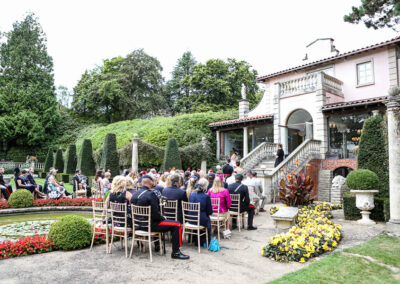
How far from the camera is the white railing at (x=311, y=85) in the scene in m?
15.9

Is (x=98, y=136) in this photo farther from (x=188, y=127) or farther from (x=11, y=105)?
(x=11, y=105)

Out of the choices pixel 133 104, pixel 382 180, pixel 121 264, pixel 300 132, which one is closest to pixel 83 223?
pixel 121 264

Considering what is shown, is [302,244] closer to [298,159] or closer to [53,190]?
[298,159]

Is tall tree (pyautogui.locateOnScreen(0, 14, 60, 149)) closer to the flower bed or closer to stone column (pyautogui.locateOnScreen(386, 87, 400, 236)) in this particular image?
the flower bed

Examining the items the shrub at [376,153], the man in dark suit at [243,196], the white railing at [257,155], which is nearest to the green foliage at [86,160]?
the white railing at [257,155]

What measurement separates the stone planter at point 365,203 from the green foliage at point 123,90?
3219cm

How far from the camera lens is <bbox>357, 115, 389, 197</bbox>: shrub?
8781mm

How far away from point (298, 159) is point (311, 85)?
16.2ft

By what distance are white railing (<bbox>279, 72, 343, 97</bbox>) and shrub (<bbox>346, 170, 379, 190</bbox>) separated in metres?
8.78

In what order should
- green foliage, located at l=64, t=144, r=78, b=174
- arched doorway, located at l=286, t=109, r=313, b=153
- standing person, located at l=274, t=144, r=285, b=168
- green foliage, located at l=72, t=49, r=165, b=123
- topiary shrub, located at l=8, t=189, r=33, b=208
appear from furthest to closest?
green foliage, located at l=72, t=49, r=165, b=123, green foliage, located at l=64, t=144, r=78, b=174, arched doorway, located at l=286, t=109, r=313, b=153, standing person, located at l=274, t=144, r=285, b=168, topiary shrub, located at l=8, t=189, r=33, b=208

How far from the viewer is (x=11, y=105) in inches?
1341

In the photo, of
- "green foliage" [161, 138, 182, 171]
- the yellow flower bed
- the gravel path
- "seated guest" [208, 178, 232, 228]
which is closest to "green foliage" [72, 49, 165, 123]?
"green foliage" [161, 138, 182, 171]

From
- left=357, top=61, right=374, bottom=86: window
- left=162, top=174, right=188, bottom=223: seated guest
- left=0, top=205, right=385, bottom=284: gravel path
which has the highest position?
left=357, top=61, right=374, bottom=86: window

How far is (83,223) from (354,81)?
16.9 metres
